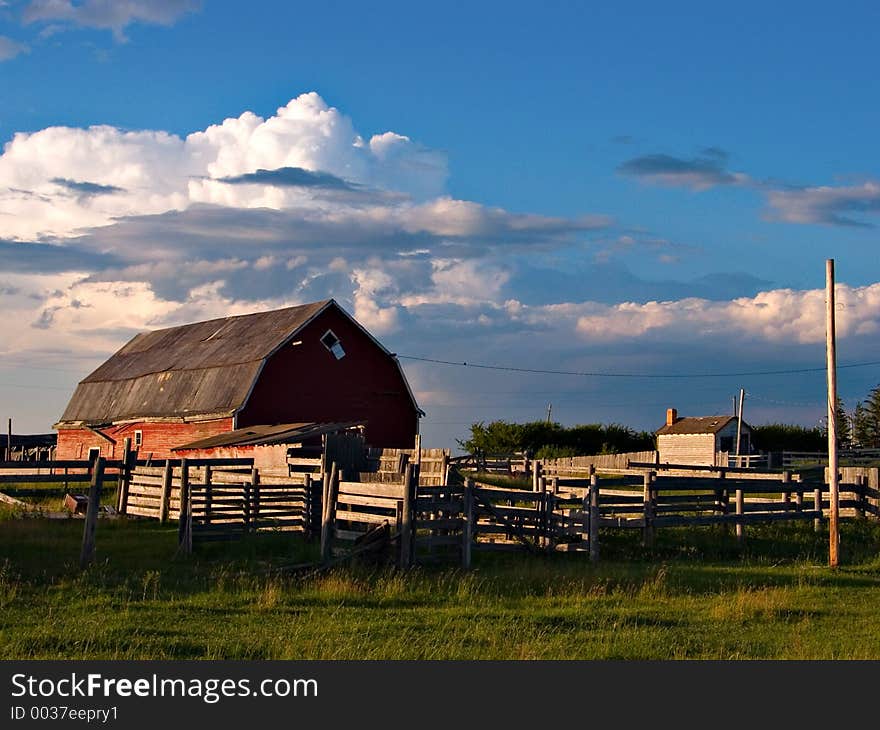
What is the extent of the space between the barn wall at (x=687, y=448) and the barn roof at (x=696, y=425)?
1.31 ft

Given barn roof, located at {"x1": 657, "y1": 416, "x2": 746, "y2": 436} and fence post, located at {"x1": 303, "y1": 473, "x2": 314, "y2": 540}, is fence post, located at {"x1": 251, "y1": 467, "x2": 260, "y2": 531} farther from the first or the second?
barn roof, located at {"x1": 657, "y1": 416, "x2": 746, "y2": 436}

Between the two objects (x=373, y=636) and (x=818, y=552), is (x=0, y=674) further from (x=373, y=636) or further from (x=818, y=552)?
(x=818, y=552)

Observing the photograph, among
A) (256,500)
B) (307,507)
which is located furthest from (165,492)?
(307,507)

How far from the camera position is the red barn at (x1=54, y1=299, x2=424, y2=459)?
46875mm

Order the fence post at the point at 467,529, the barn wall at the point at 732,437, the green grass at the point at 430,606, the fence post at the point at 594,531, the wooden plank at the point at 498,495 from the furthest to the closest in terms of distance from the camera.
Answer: the barn wall at the point at 732,437 < the fence post at the point at 594,531 < the wooden plank at the point at 498,495 < the fence post at the point at 467,529 < the green grass at the point at 430,606

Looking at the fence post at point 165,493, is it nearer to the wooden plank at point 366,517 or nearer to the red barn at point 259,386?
the wooden plank at point 366,517

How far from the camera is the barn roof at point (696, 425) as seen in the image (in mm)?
→ 79562

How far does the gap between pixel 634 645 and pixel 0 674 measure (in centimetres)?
659

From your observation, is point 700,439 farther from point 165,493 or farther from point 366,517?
point 366,517

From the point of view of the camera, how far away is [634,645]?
12.1m

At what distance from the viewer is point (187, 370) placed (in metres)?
51.4

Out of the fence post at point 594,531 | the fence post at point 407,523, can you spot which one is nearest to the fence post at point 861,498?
the fence post at point 594,531

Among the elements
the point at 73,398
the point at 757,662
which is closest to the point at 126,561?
the point at 757,662

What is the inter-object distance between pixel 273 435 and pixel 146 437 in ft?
52.8
